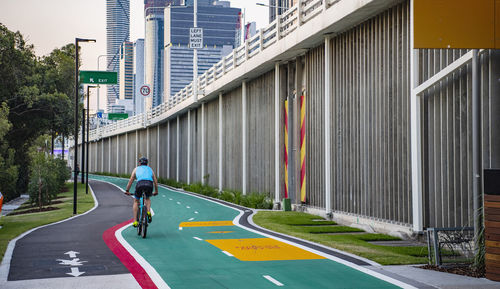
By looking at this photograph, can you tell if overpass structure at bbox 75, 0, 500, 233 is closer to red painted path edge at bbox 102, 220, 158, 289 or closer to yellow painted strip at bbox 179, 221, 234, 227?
yellow painted strip at bbox 179, 221, 234, 227

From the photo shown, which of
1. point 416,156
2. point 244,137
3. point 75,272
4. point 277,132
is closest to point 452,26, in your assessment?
point 416,156

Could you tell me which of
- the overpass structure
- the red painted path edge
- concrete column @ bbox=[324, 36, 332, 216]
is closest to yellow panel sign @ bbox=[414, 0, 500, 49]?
the overpass structure

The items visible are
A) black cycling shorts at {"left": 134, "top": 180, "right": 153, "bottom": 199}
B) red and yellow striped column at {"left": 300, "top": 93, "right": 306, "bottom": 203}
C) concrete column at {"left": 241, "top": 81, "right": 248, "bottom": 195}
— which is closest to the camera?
black cycling shorts at {"left": 134, "top": 180, "right": 153, "bottom": 199}

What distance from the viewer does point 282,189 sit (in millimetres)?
26219

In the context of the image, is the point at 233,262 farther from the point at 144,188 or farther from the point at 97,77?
the point at 97,77

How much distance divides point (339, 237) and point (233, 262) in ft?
15.7

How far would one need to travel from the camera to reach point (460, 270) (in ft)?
33.7

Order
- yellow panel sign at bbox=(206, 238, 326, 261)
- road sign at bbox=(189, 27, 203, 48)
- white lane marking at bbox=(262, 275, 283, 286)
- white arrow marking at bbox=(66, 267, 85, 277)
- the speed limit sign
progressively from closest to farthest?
white lane marking at bbox=(262, 275, 283, 286)
white arrow marking at bbox=(66, 267, 85, 277)
yellow panel sign at bbox=(206, 238, 326, 261)
road sign at bbox=(189, 27, 203, 48)
the speed limit sign

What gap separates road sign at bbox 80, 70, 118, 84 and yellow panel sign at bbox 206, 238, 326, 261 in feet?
76.4

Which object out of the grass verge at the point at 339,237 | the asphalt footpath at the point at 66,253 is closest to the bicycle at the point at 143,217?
the asphalt footpath at the point at 66,253

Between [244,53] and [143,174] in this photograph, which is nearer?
[143,174]

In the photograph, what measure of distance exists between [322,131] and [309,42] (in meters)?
3.16

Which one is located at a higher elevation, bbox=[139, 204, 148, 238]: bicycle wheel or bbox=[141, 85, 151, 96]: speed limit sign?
bbox=[141, 85, 151, 96]: speed limit sign

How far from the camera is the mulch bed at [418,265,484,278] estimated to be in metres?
9.88
